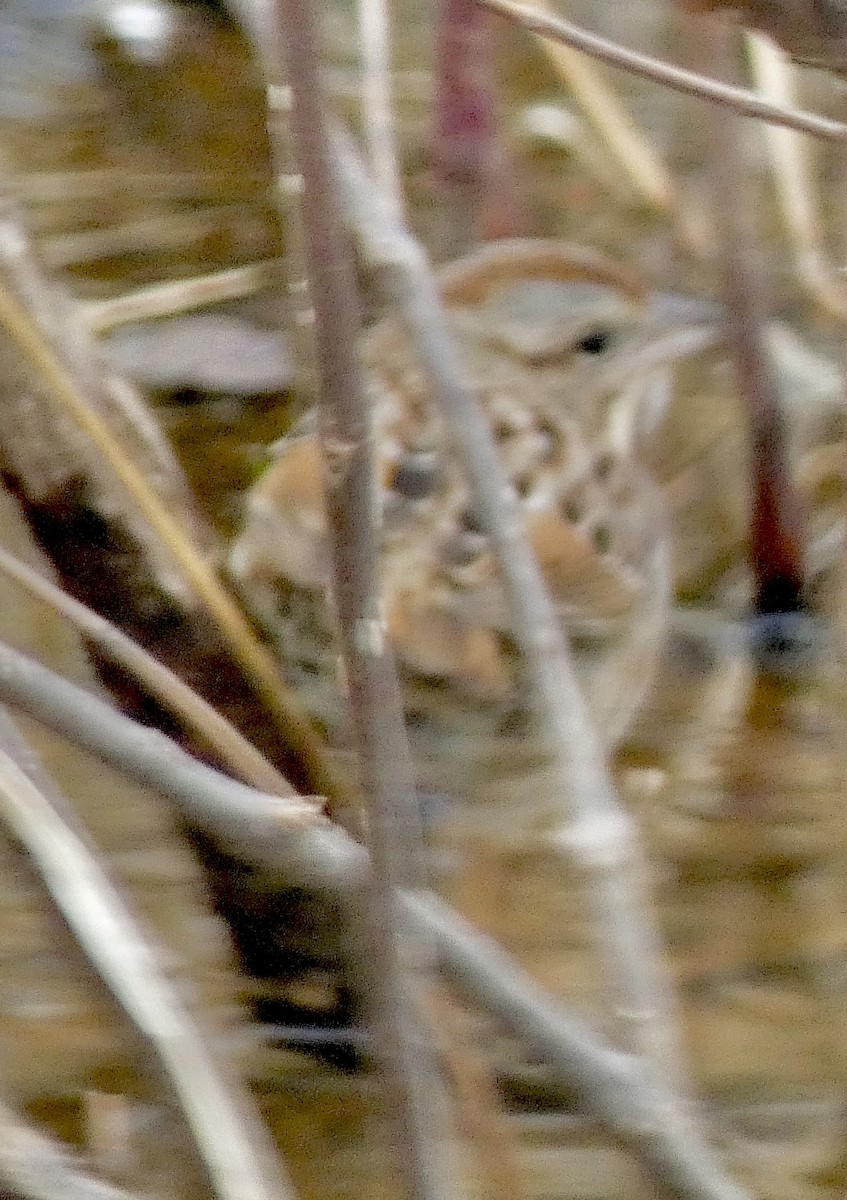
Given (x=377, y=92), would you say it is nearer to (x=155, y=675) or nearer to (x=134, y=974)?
(x=155, y=675)

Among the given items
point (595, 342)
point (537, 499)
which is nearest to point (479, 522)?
point (537, 499)

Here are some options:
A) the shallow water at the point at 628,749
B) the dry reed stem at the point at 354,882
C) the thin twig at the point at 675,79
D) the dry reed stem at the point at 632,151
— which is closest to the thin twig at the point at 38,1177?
the dry reed stem at the point at 354,882

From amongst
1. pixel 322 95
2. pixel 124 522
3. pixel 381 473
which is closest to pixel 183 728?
pixel 124 522

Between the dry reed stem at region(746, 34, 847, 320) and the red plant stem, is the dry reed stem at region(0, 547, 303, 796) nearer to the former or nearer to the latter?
the red plant stem

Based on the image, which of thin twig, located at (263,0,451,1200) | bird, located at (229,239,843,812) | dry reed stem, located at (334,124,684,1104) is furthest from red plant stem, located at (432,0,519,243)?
thin twig, located at (263,0,451,1200)

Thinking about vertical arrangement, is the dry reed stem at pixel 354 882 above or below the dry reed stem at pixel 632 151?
below

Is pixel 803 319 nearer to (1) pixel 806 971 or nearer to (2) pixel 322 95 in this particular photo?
(1) pixel 806 971

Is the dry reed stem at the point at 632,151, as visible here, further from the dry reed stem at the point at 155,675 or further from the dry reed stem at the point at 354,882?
the dry reed stem at the point at 354,882
